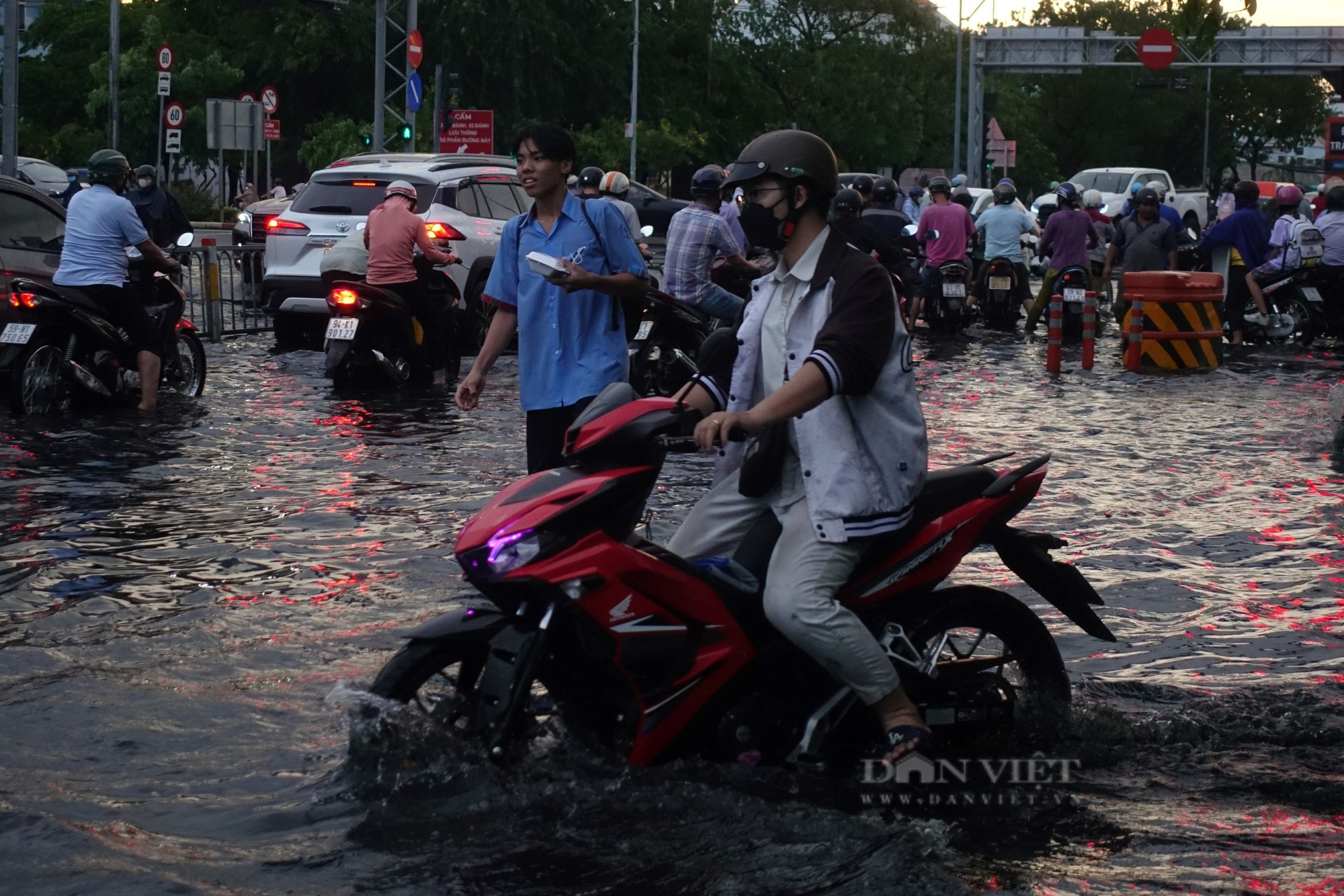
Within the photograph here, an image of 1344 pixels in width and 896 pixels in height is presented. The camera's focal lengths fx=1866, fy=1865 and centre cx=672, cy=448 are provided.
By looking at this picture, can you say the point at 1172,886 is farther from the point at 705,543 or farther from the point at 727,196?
the point at 727,196

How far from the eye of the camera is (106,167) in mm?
12250

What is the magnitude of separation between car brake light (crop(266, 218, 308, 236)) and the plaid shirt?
530 cm

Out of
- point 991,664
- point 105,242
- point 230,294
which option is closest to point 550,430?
point 991,664

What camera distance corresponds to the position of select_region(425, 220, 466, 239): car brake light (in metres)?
15.3

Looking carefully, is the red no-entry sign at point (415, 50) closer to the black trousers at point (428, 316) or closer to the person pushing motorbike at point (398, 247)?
the black trousers at point (428, 316)

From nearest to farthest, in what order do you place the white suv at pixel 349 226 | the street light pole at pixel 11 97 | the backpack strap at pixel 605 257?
1. the backpack strap at pixel 605 257
2. the white suv at pixel 349 226
3. the street light pole at pixel 11 97

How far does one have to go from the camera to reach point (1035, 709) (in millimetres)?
5250

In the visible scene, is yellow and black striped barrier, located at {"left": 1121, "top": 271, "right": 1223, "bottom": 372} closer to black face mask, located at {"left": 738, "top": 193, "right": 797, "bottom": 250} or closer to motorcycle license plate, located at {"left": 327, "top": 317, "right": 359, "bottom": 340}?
motorcycle license plate, located at {"left": 327, "top": 317, "right": 359, "bottom": 340}

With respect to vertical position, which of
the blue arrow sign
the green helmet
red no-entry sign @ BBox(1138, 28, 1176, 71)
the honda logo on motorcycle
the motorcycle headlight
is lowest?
the honda logo on motorcycle

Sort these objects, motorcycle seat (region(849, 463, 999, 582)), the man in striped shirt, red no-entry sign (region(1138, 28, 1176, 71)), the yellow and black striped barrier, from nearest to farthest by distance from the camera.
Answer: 1. motorcycle seat (region(849, 463, 999, 582))
2. the yellow and black striped barrier
3. the man in striped shirt
4. red no-entry sign (region(1138, 28, 1176, 71))

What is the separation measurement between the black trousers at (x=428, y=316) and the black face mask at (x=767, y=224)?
10.1m

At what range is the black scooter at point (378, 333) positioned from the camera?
14312 mm

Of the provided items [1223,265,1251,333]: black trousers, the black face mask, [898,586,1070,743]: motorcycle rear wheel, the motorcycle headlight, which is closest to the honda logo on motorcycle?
the motorcycle headlight

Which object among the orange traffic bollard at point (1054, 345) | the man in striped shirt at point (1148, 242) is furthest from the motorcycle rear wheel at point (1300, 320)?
the orange traffic bollard at point (1054, 345)
